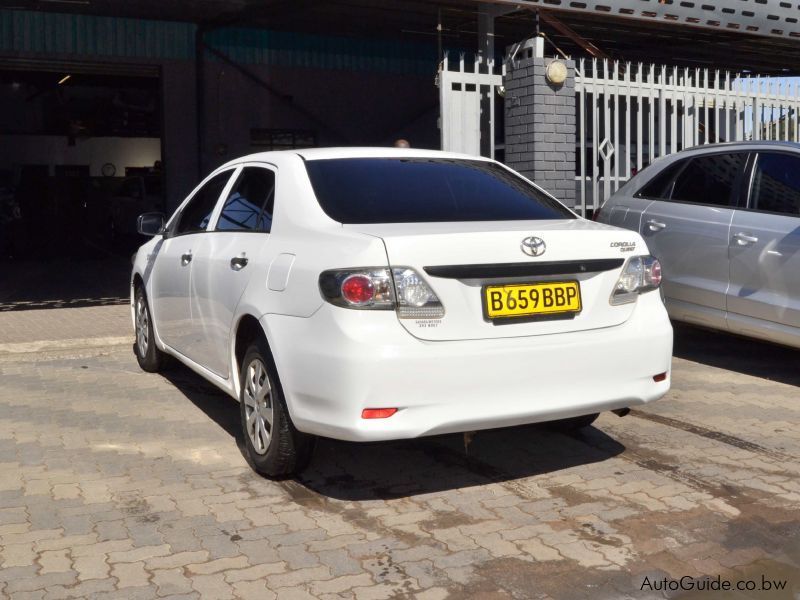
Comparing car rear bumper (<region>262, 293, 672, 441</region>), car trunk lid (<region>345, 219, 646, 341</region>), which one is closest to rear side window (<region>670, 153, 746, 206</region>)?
car trunk lid (<region>345, 219, 646, 341</region>)

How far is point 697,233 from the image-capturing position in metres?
7.61

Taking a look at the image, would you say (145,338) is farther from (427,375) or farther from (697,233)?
(697,233)

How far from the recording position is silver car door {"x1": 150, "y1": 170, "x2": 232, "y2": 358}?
6039 mm

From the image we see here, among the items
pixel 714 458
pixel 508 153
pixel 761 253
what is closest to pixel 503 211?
pixel 714 458

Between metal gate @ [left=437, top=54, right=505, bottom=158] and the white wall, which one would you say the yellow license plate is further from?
the white wall

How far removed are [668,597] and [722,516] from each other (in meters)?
0.93

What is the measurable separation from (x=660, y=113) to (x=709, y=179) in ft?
12.7

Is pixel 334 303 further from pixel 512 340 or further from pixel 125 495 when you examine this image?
pixel 125 495

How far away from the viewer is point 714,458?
17.1 ft

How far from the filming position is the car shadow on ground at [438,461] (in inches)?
189

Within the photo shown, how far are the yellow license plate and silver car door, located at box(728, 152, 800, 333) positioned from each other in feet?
10.0

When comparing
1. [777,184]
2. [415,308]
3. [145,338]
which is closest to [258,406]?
[415,308]

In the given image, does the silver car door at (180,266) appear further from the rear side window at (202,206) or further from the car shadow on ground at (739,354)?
the car shadow on ground at (739,354)

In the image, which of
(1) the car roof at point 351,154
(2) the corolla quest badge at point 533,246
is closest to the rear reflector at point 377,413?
(2) the corolla quest badge at point 533,246
